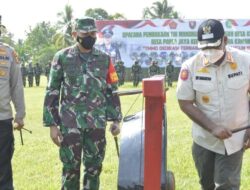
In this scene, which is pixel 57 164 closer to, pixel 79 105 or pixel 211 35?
pixel 79 105

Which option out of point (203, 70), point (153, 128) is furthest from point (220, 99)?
point (153, 128)

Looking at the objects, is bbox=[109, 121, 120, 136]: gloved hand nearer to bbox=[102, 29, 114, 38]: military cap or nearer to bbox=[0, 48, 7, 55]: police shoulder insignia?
bbox=[0, 48, 7, 55]: police shoulder insignia

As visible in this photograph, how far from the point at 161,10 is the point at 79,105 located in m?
63.1

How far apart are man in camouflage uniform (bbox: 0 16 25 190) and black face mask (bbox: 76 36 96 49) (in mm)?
774

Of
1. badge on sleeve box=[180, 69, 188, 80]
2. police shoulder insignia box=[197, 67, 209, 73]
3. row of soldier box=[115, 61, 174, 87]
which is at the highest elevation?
police shoulder insignia box=[197, 67, 209, 73]

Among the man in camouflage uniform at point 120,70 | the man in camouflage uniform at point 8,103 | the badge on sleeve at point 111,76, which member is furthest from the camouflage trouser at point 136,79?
the badge on sleeve at point 111,76

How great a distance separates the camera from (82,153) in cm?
465

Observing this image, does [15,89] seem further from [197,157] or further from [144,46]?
[144,46]

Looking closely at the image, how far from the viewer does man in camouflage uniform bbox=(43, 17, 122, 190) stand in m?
4.54

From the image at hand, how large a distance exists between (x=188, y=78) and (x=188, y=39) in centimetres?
3334

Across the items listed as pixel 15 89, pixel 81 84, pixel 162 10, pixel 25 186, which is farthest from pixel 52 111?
pixel 162 10

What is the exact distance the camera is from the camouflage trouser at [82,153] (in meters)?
4.56

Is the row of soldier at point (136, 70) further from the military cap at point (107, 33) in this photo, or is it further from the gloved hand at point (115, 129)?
the gloved hand at point (115, 129)

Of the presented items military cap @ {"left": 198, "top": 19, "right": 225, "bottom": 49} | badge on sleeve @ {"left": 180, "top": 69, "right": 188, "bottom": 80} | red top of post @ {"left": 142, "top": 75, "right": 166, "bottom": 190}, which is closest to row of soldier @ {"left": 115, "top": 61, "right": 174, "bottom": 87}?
badge on sleeve @ {"left": 180, "top": 69, "right": 188, "bottom": 80}
